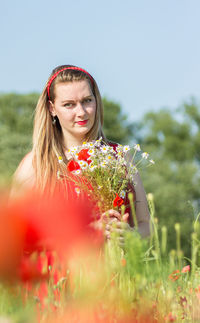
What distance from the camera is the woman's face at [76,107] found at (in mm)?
3150

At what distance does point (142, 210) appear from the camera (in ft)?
11.3

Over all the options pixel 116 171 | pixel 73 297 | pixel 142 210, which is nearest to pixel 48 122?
pixel 142 210

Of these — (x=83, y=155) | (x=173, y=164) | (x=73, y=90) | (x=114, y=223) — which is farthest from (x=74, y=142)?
(x=173, y=164)

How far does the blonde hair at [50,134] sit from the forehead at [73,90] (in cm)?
6

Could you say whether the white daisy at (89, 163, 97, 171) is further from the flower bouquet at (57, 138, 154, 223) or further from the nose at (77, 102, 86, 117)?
the nose at (77, 102, 86, 117)

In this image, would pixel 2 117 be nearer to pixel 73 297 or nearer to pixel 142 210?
pixel 142 210

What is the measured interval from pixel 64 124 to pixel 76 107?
227 millimetres

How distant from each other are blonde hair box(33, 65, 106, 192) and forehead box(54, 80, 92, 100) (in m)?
0.06

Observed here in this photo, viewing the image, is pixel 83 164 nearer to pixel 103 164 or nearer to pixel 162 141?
pixel 103 164

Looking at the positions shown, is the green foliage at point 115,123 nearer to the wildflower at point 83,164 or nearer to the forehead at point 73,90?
the forehead at point 73,90

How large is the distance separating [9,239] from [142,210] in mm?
2953

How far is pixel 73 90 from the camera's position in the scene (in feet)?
10.9

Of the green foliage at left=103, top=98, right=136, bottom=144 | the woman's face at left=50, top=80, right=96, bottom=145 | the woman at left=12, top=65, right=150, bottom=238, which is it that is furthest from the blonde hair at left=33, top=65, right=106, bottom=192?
the green foliage at left=103, top=98, right=136, bottom=144

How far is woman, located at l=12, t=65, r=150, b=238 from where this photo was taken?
10.5ft
